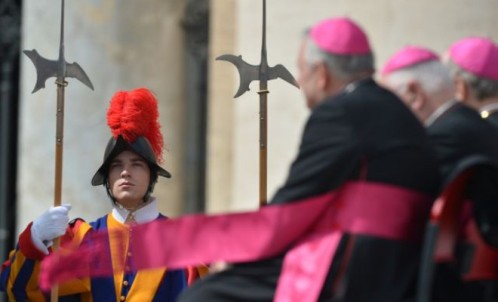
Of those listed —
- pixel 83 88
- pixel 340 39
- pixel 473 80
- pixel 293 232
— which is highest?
pixel 340 39

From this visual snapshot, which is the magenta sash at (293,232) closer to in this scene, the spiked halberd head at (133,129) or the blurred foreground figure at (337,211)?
the blurred foreground figure at (337,211)

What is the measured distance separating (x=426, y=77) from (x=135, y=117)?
6.56ft

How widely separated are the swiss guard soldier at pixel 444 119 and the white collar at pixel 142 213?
74.9 inches

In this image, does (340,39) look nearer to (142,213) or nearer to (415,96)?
(415,96)

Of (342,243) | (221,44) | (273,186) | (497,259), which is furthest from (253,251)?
(221,44)

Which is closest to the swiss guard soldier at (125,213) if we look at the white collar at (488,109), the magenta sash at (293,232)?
the magenta sash at (293,232)

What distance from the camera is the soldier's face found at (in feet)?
32.0

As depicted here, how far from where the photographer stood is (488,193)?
7746mm

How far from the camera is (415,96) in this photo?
26.6 feet

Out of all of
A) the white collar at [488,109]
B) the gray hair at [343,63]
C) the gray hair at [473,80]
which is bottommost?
the white collar at [488,109]

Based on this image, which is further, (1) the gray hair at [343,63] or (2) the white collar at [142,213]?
(2) the white collar at [142,213]

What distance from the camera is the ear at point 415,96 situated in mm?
8094

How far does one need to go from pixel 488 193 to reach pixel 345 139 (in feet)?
1.58

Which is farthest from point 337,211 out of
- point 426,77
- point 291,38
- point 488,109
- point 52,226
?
point 291,38
